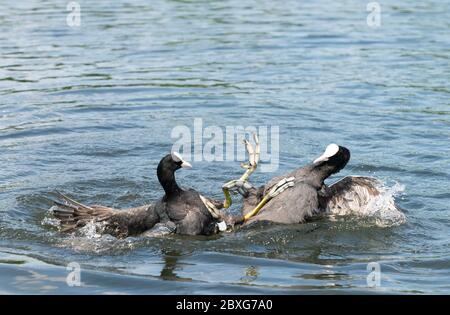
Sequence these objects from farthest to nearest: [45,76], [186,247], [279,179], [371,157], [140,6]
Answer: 1. [140,6]
2. [45,76]
3. [371,157]
4. [279,179]
5. [186,247]

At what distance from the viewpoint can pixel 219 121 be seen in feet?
39.8

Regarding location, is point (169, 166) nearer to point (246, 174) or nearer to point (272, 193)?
point (246, 174)

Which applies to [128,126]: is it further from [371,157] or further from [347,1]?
[347,1]

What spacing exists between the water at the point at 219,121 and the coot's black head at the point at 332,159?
0.54 m

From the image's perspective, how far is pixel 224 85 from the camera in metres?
13.9

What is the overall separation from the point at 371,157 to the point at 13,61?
7388 mm

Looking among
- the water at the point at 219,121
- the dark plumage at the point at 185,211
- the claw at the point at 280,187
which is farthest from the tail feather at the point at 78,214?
Answer: the claw at the point at 280,187

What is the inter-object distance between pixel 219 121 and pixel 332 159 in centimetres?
372

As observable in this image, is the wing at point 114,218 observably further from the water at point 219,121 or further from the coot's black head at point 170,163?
the coot's black head at point 170,163

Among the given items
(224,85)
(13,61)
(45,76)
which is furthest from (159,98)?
(13,61)

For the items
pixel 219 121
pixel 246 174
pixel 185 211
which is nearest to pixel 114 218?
pixel 185 211

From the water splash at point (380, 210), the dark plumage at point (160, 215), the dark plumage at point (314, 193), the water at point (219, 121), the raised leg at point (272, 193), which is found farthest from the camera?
the water splash at point (380, 210)

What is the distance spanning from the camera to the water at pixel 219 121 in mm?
7625
